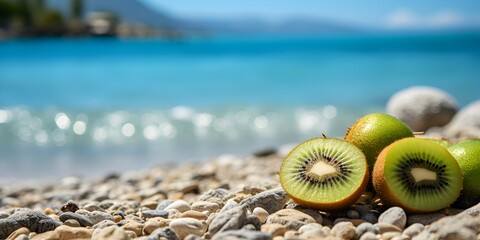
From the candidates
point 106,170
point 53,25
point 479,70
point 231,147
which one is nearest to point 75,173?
point 106,170

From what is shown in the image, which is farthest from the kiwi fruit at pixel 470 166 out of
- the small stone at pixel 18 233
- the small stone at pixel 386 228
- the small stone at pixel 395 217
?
the small stone at pixel 18 233

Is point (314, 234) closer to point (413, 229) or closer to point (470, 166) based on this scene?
point (413, 229)

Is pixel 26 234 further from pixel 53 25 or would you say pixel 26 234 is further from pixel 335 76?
pixel 53 25

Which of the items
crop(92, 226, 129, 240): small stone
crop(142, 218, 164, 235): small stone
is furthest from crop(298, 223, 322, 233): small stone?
crop(92, 226, 129, 240): small stone

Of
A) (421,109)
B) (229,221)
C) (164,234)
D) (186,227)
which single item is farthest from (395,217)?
(421,109)

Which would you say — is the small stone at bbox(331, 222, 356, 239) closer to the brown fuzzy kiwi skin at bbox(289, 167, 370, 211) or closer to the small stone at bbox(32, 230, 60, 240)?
the brown fuzzy kiwi skin at bbox(289, 167, 370, 211)

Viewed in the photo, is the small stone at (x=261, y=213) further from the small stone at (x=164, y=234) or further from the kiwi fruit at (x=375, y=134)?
the kiwi fruit at (x=375, y=134)
